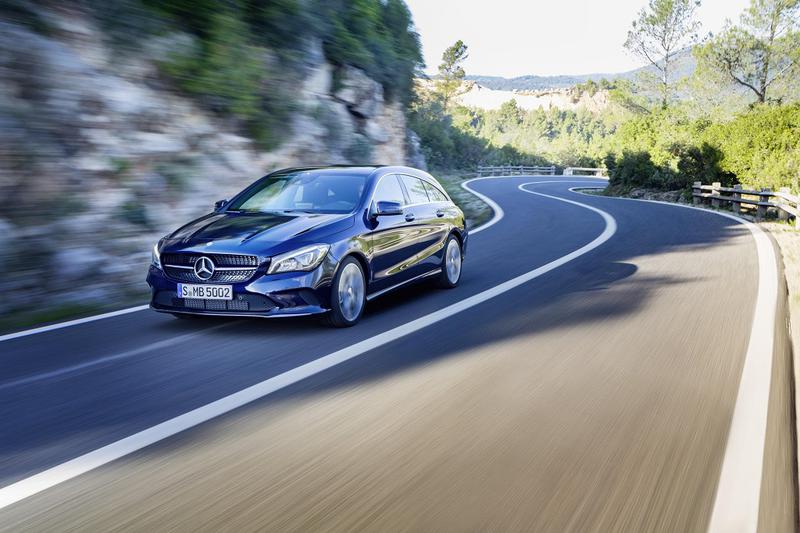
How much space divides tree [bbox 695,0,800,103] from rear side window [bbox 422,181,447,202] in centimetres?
4058

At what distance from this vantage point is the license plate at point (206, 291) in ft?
23.4

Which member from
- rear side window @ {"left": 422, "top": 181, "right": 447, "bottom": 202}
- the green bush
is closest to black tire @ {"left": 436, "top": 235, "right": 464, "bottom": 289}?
rear side window @ {"left": 422, "top": 181, "right": 447, "bottom": 202}

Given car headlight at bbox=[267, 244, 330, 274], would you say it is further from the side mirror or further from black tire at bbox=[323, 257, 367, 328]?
the side mirror

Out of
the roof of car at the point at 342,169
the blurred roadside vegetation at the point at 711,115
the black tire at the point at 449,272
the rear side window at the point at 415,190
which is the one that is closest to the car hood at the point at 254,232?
the roof of car at the point at 342,169

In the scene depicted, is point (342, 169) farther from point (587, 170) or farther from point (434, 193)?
point (587, 170)

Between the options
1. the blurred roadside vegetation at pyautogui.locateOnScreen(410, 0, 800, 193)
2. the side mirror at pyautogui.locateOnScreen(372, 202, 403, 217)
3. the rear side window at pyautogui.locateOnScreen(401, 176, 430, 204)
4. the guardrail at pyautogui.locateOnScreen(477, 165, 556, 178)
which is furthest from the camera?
the guardrail at pyautogui.locateOnScreen(477, 165, 556, 178)

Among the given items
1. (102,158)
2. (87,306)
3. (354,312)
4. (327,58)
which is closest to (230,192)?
(102,158)

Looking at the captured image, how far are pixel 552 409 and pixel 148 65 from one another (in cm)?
1043

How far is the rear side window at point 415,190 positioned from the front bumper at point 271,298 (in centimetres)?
253

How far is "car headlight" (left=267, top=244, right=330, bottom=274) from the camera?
714 centimetres

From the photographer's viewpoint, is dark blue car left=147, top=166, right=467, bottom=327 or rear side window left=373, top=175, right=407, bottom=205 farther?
rear side window left=373, top=175, right=407, bottom=205

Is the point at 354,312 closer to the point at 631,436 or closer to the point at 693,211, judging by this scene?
the point at 631,436

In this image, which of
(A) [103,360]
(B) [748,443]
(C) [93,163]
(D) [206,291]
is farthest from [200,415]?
(C) [93,163]

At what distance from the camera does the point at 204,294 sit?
23.6 feet
